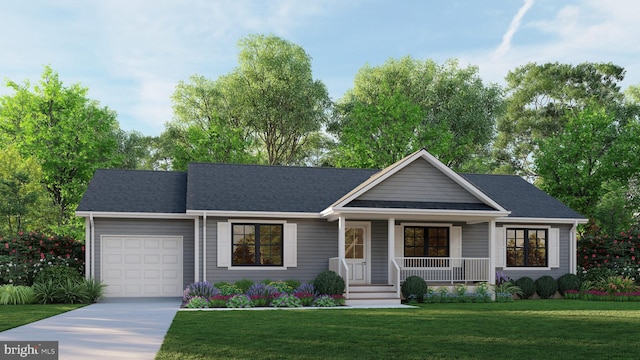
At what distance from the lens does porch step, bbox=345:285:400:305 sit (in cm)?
1936

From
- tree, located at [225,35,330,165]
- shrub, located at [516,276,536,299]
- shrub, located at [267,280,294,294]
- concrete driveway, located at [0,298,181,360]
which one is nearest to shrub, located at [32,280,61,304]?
concrete driveway, located at [0,298,181,360]

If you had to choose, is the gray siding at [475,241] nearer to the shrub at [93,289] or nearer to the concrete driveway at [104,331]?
the concrete driveway at [104,331]

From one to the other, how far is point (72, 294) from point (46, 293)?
742 millimetres

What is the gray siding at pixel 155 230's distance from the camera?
812 inches

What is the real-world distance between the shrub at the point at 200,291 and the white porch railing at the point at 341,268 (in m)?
3.86

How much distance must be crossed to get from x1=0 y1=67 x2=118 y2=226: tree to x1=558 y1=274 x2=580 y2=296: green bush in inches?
936

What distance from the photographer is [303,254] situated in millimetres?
21312

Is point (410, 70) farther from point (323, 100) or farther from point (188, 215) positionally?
point (188, 215)

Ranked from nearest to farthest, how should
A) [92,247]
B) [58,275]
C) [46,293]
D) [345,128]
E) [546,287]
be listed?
[46,293], [58,275], [92,247], [546,287], [345,128]

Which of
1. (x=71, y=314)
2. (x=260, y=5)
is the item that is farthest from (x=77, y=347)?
(x=260, y=5)

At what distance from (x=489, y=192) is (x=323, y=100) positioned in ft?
70.6

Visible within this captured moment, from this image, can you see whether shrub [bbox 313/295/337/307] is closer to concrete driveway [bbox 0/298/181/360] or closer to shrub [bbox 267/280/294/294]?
shrub [bbox 267/280/294/294]

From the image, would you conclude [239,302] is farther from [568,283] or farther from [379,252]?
[568,283]

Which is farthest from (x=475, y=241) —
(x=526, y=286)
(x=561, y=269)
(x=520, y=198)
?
(x=561, y=269)
